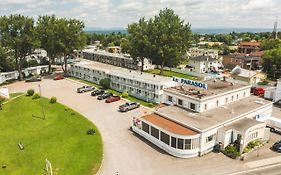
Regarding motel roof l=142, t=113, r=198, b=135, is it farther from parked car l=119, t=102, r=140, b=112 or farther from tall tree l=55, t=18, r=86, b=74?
tall tree l=55, t=18, r=86, b=74

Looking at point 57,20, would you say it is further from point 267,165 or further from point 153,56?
point 267,165

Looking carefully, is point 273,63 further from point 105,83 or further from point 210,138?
point 210,138

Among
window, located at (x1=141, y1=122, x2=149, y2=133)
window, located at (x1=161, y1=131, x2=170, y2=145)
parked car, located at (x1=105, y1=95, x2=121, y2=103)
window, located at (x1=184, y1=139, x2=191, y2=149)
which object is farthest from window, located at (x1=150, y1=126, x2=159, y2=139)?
parked car, located at (x1=105, y1=95, x2=121, y2=103)

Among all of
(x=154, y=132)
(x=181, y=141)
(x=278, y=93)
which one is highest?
(x=278, y=93)

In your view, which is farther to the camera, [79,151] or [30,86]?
[30,86]

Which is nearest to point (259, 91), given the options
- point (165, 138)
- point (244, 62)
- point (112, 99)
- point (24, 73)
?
point (244, 62)

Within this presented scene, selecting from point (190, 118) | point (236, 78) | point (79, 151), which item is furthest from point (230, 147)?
point (236, 78)

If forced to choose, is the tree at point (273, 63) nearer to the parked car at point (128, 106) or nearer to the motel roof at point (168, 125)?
the parked car at point (128, 106)
